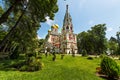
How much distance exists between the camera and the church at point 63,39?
251 feet

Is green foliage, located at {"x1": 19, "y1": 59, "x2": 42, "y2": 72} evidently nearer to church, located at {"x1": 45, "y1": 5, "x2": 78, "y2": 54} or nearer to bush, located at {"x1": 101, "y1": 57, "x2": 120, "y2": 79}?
bush, located at {"x1": 101, "y1": 57, "x2": 120, "y2": 79}

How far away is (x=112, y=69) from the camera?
74.6 feet

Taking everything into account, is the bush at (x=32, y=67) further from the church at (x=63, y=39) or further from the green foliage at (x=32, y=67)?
the church at (x=63, y=39)

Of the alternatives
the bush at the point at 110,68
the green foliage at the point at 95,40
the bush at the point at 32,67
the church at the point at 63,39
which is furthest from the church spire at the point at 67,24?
the bush at the point at 110,68

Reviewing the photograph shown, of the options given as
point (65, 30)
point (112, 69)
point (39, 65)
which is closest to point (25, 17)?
point (39, 65)

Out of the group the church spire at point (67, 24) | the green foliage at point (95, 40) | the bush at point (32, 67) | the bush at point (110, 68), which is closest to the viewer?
the bush at point (110, 68)

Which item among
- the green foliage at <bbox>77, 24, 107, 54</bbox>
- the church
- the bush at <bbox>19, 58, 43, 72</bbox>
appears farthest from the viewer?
the green foliage at <bbox>77, 24, 107, 54</bbox>

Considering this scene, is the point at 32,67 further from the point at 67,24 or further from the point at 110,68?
the point at 67,24

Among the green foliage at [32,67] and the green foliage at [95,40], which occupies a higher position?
the green foliage at [95,40]

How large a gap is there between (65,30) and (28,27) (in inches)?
2224

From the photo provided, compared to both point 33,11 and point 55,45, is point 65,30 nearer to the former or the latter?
point 55,45

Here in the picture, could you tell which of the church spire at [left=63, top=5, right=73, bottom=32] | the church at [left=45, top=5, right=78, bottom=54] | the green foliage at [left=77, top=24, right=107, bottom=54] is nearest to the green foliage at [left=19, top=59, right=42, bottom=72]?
the church at [left=45, top=5, right=78, bottom=54]

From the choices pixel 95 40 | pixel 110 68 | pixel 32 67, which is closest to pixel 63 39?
pixel 95 40

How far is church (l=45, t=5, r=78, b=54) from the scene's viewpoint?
251ft
